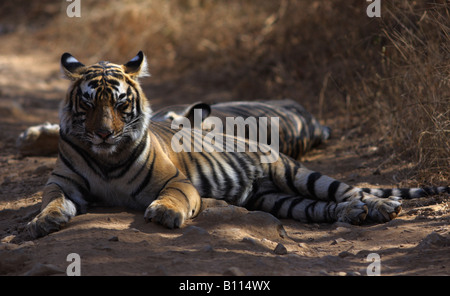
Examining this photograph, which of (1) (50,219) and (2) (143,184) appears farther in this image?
(2) (143,184)

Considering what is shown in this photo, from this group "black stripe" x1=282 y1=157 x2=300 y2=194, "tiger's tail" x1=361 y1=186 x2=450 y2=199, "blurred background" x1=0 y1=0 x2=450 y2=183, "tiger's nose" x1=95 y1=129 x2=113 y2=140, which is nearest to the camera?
"tiger's nose" x1=95 y1=129 x2=113 y2=140

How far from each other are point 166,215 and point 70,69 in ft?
4.04

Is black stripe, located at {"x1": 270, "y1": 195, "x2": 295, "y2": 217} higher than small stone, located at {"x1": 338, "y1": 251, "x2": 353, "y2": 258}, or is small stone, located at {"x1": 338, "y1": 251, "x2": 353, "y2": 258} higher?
black stripe, located at {"x1": 270, "y1": 195, "x2": 295, "y2": 217}

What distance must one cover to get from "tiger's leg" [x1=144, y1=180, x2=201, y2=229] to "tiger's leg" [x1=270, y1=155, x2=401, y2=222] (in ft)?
3.26

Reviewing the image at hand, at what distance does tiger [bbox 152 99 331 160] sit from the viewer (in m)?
5.73

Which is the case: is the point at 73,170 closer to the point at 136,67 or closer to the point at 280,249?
the point at 136,67

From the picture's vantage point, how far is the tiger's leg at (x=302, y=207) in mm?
3846

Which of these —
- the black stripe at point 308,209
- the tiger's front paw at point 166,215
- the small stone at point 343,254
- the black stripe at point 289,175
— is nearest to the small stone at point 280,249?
the small stone at point 343,254

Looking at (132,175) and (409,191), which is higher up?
(132,175)

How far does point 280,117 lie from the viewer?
6.00 metres

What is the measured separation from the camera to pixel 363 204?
12.6 ft

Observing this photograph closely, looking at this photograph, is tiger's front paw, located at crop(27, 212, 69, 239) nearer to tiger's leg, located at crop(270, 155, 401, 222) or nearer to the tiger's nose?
the tiger's nose

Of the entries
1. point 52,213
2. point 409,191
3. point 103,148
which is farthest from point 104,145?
point 409,191

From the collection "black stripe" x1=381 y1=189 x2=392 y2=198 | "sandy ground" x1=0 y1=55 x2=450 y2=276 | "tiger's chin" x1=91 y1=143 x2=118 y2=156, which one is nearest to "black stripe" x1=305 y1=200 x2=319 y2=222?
"sandy ground" x1=0 y1=55 x2=450 y2=276
